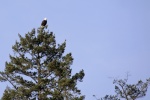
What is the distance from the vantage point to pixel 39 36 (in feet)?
99.2

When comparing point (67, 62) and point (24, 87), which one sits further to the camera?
point (67, 62)

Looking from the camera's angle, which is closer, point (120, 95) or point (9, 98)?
point (9, 98)

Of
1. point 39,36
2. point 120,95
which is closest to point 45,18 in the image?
point 39,36

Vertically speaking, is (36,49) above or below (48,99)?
above

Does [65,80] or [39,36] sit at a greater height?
[39,36]

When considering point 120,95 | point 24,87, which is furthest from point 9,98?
point 120,95

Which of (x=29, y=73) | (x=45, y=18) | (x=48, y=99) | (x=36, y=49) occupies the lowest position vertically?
(x=48, y=99)

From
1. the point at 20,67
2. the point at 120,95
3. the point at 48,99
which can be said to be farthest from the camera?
the point at 120,95

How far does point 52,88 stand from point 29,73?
7.97 ft

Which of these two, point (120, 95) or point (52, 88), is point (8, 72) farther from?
point (120, 95)

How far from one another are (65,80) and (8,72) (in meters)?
5.31

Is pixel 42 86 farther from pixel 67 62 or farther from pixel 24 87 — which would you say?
pixel 67 62

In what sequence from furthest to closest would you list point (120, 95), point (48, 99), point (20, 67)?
1. point (120, 95)
2. point (20, 67)
3. point (48, 99)

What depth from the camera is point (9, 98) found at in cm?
2797
